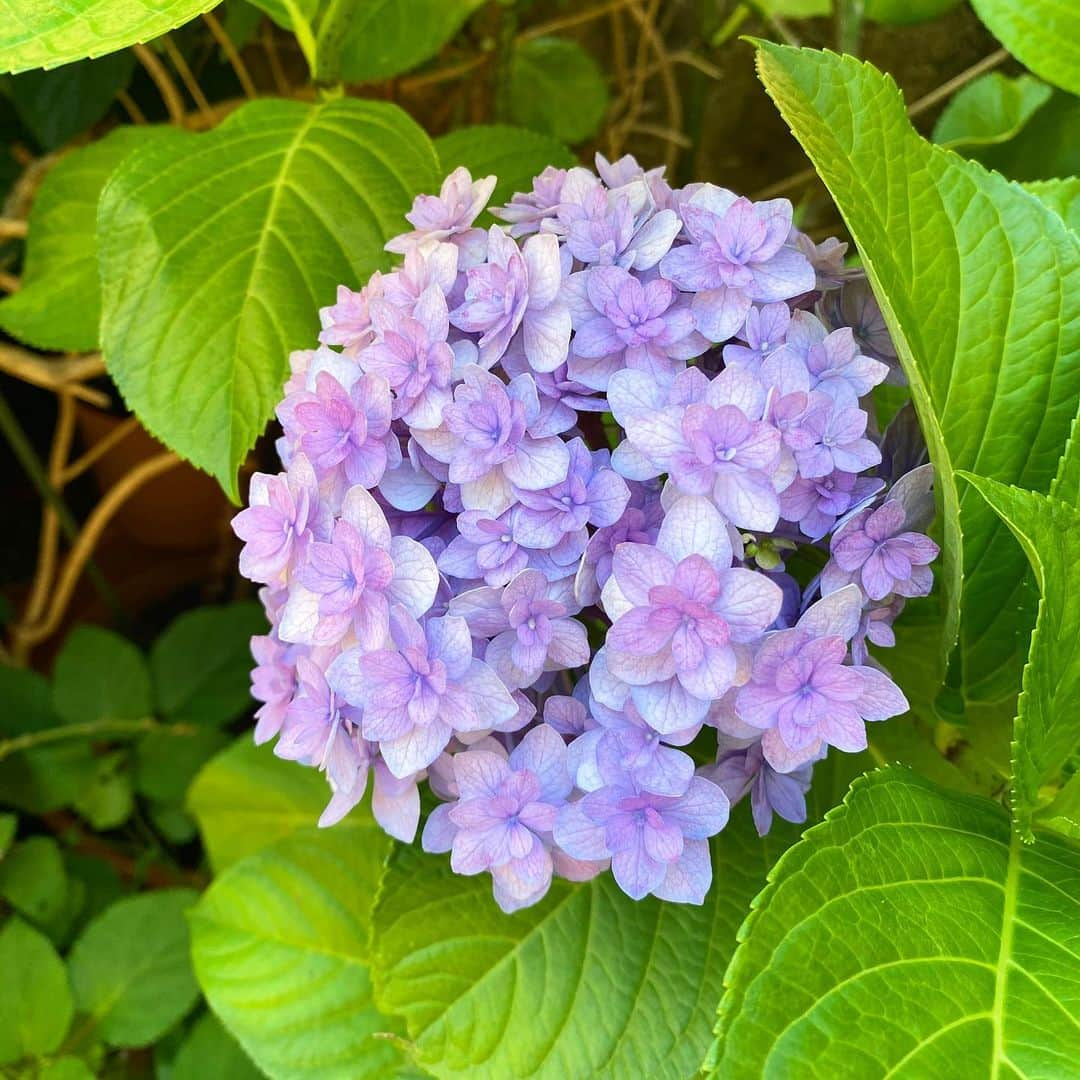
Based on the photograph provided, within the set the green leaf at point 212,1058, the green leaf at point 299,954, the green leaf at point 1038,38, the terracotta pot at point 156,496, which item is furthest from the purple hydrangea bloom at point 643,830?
the terracotta pot at point 156,496

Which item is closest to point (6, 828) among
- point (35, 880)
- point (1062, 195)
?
point (35, 880)

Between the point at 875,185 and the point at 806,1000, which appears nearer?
the point at 806,1000

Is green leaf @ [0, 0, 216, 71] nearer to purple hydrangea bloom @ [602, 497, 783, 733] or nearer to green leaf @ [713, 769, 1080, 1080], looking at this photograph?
purple hydrangea bloom @ [602, 497, 783, 733]

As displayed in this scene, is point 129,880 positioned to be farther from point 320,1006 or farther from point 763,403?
point 763,403

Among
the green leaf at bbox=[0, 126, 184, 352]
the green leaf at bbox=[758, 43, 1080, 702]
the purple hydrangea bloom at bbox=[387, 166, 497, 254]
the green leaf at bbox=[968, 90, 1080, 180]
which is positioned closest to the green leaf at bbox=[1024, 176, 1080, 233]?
the green leaf at bbox=[758, 43, 1080, 702]

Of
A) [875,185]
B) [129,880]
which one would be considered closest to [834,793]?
[875,185]

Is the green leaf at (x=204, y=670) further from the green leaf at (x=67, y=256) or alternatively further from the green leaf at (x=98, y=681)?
the green leaf at (x=67, y=256)

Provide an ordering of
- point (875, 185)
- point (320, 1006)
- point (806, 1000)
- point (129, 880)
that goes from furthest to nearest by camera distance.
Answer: point (129, 880), point (320, 1006), point (875, 185), point (806, 1000)

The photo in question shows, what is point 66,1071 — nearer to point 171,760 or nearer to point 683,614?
point 171,760
